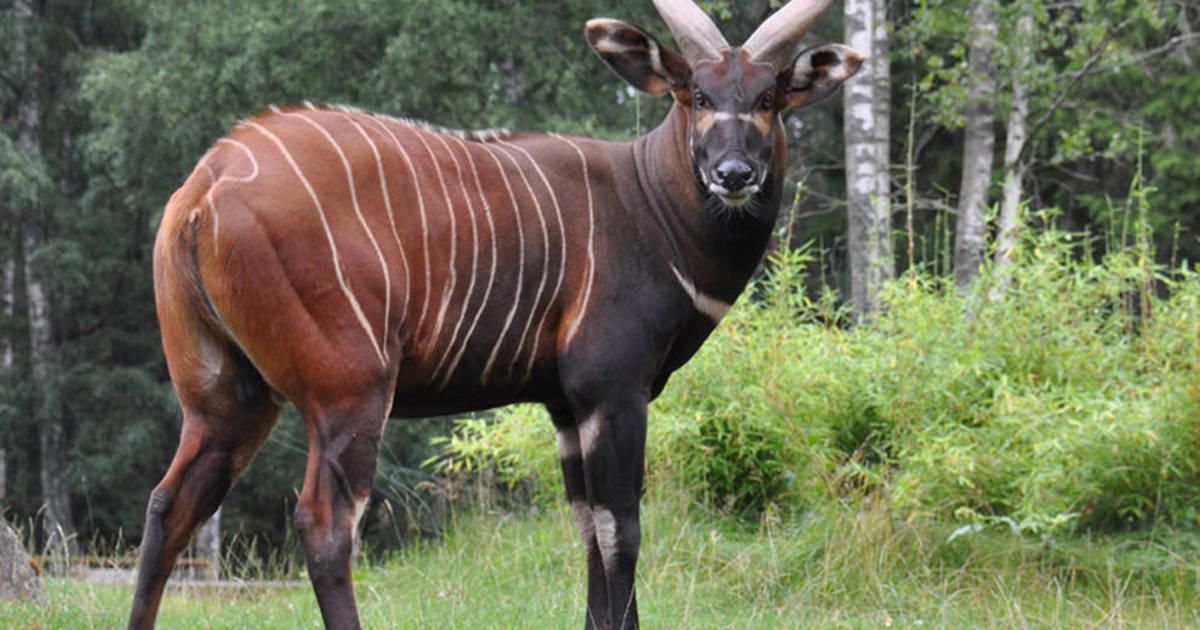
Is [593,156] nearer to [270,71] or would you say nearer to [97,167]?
[270,71]

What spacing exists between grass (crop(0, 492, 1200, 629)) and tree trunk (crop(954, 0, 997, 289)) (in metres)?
6.44

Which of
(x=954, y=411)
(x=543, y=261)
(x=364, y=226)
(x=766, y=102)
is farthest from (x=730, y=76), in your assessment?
(x=954, y=411)

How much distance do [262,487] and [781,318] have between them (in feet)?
47.0

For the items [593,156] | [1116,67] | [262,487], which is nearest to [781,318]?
[593,156]

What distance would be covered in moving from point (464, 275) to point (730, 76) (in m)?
1.15

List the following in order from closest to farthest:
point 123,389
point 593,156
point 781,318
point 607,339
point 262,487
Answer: point 607,339, point 593,156, point 781,318, point 262,487, point 123,389

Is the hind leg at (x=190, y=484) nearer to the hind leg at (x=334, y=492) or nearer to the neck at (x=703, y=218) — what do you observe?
the hind leg at (x=334, y=492)

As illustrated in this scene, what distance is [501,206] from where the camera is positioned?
16.0ft

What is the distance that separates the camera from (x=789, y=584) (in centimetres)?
736

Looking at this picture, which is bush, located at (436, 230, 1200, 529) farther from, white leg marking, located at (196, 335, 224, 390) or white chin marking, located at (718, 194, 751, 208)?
white leg marking, located at (196, 335, 224, 390)

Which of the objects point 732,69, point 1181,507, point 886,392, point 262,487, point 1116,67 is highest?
point 732,69

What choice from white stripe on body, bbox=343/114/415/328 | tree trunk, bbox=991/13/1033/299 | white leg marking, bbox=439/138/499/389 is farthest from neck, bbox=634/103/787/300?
tree trunk, bbox=991/13/1033/299

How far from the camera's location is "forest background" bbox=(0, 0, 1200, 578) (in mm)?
12977

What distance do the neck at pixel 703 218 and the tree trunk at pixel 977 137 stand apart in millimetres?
8938
